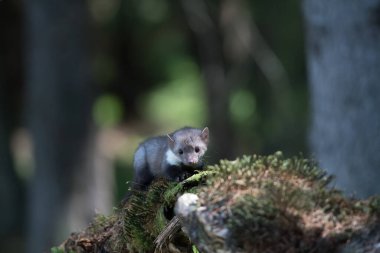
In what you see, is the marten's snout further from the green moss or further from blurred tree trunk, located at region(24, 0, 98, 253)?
blurred tree trunk, located at region(24, 0, 98, 253)

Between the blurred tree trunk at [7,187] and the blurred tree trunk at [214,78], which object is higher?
the blurred tree trunk at [214,78]

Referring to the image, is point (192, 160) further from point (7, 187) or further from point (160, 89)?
point (160, 89)

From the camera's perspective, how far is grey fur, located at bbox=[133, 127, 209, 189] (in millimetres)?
6082

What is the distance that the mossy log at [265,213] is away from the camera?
3773 mm

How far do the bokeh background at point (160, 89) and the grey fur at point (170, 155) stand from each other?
2.37 feet

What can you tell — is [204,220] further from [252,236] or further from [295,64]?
[295,64]

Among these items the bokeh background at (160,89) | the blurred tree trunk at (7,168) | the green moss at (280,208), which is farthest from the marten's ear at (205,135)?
the blurred tree trunk at (7,168)

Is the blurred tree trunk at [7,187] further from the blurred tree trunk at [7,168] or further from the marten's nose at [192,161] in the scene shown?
the marten's nose at [192,161]

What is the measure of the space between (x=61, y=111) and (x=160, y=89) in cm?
1740

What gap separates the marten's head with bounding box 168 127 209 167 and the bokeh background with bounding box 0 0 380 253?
0.81 m

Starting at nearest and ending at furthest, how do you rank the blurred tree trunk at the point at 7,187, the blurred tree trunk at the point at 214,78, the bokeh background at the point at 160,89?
1. the bokeh background at the point at 160,89
2. the blurred tree trunk at the point at 214,78
3. the blurred tree trunk at the point at 7,187

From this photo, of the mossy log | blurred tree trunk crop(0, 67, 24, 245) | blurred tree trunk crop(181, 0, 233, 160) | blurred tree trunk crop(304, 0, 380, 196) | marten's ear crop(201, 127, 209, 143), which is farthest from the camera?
blurred tree trunk crop(0, 67, 24, 245)

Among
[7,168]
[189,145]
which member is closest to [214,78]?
[7,168]

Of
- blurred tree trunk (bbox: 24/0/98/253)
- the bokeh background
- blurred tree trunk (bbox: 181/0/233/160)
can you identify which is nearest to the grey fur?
the bokeh background
